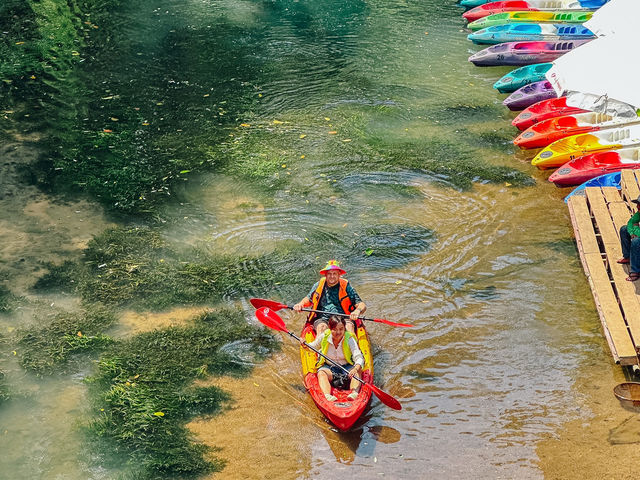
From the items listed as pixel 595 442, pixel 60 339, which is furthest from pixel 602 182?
pixel 60 339

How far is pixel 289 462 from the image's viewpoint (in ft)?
33.4

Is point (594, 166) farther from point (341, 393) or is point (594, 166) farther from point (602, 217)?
point (341, 393)

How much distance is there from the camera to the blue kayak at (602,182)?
15.8 metres

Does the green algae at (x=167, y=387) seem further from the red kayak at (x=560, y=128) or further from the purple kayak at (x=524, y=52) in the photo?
the purple kayak at (x=524, y=52)

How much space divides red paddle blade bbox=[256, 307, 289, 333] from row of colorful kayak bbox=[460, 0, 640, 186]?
25.8ft

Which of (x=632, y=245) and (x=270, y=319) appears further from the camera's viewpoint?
(x=632, y=245)

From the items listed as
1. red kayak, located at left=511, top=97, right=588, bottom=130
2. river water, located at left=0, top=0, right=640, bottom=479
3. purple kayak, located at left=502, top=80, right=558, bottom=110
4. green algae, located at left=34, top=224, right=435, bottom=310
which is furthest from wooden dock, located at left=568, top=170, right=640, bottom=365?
purple kayak, located at left=502, top=80, right=558, bottom=110

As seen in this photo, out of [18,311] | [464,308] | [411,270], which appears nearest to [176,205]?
[18,311]

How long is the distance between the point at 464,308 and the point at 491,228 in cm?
281

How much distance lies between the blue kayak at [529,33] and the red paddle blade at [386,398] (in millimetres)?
16322

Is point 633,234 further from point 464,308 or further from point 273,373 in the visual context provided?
point 273,373

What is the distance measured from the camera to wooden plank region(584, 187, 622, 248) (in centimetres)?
1382

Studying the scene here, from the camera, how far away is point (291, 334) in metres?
11.5

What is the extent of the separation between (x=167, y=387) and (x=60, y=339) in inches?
86.5
